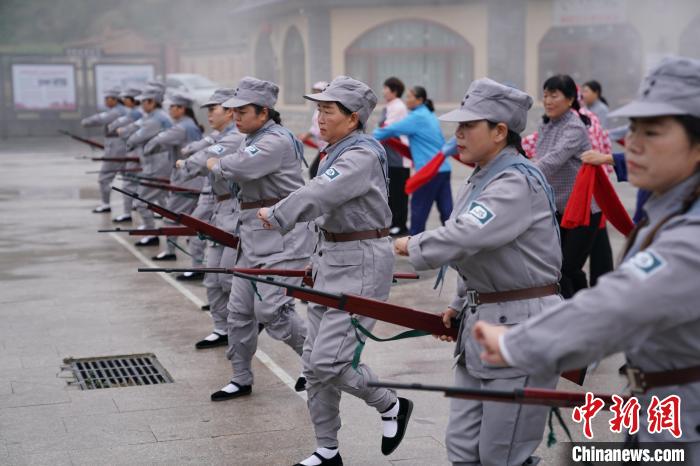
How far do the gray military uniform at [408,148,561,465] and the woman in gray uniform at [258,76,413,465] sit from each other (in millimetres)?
1063

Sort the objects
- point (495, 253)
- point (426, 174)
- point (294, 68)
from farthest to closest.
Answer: point (294, 68)
point (426, 174)
point (495, 253)

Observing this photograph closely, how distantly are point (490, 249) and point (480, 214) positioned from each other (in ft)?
0.47

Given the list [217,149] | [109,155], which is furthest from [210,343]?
[109,155]

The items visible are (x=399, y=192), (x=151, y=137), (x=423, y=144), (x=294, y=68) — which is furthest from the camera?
(x=294, y=68)

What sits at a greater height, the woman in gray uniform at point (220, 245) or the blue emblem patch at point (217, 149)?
the blue emblem patch at point (217, 149)

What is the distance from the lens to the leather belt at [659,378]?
8.87 ft

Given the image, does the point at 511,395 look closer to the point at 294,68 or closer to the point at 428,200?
the point at 428,200

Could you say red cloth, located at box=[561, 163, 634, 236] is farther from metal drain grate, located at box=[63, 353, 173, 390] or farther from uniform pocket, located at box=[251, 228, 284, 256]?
metal drain grate, located at box=[63, 353, 173, 390]

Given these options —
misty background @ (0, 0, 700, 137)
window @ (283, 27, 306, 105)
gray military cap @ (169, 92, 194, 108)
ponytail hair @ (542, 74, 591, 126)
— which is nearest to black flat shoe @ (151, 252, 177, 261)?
gray military cap @ (169, 92, 194, 108)

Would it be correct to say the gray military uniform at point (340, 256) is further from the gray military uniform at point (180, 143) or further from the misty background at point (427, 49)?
the misty background at point (427, 49)

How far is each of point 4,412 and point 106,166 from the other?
31.6 ft

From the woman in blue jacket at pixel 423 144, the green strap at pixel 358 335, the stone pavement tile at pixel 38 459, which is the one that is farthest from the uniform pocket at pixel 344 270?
the woman in blue jacket at pixel 423 144

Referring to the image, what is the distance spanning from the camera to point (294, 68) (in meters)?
30.0

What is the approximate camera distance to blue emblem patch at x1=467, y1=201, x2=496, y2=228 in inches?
140
